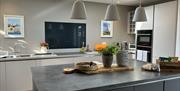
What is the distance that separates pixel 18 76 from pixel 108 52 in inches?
89.6

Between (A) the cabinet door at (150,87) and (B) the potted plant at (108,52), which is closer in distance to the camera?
(A) the cabinet door at (150,87)

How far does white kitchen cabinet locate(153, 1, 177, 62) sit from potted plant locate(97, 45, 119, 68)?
6.77ft

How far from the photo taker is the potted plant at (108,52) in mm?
2155

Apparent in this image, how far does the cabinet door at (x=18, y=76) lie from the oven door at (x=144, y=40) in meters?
2.89

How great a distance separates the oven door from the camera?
14.0 ft

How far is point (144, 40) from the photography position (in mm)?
4406

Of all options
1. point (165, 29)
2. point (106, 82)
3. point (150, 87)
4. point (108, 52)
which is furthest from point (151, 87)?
point (165, 29)

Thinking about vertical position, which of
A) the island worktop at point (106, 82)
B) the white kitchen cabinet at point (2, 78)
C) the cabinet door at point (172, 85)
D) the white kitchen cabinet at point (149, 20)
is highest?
the white kitchen cabinet at point (149, 20)

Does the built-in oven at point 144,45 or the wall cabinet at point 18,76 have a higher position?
the built-in oven at point 144,45

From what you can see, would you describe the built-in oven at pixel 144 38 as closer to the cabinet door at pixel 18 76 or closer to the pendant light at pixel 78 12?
the pendant light at pixel 78 12

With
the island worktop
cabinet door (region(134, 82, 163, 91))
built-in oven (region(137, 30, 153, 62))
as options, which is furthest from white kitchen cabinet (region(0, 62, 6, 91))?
built-in oven (region(137, 30, 153, 62))

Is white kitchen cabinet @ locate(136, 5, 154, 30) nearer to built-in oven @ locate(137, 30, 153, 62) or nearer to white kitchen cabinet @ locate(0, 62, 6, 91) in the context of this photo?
built-in oven @ locate(137, 30, 153, 62)

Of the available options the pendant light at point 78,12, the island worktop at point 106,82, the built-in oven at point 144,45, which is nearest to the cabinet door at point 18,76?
the island worktop at point 106,82

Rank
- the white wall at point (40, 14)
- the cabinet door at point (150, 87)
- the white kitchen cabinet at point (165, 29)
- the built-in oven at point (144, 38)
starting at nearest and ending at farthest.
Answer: the cabinet door at point (150, 87), the white kitchen cabinet at point (165, 29), the white wall at point (40, 14), the built-in oven at point (144, 38)
